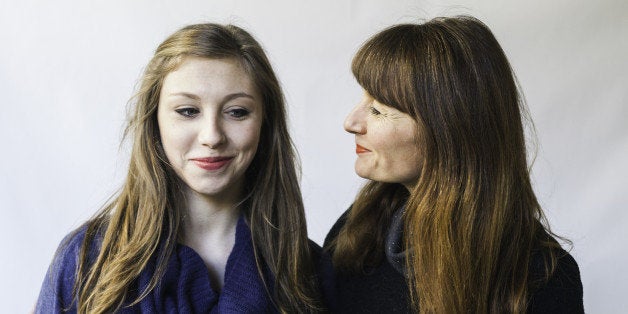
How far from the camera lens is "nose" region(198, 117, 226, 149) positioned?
72.5 inches

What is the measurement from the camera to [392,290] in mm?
2080

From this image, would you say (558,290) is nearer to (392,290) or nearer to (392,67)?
(392,290)

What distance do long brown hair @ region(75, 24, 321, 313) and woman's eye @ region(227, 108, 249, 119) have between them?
7 cm

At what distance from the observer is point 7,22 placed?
8.41 feet

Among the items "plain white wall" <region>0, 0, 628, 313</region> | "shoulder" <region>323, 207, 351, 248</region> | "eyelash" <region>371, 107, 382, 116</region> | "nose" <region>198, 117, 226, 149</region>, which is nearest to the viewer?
"nose" <region>198, 117, 226, 149</region>

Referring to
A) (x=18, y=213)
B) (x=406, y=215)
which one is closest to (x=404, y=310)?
(x=406, y=215)

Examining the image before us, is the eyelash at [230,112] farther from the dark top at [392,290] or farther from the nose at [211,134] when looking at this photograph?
the dark top at [392,290]

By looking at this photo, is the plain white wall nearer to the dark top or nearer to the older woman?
the dark top

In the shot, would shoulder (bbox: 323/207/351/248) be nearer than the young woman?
No

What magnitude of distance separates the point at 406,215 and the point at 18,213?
1199 mm

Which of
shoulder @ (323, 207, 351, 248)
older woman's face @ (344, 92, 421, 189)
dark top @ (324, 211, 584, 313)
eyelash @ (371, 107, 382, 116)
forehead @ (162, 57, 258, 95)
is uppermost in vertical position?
forehead @ (162, 57, 258, 95)

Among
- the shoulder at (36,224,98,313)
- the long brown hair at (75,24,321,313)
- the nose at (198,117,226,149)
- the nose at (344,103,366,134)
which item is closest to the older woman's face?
the nose at (344,103,366,134)

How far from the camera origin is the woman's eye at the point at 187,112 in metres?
1.87

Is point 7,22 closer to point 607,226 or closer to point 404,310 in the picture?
point 404,310
